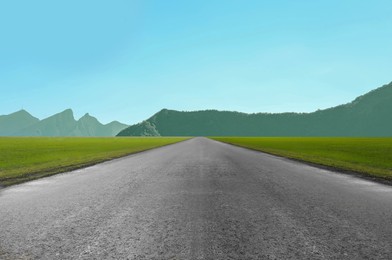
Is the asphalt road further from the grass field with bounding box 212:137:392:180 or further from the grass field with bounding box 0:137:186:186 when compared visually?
the grass field with bounding box 212:137:392:180

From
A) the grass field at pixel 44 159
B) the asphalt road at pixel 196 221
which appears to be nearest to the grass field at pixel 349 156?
the asphalt road at pixel 196 221

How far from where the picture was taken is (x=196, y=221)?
6621mm

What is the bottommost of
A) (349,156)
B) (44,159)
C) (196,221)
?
(349,156)

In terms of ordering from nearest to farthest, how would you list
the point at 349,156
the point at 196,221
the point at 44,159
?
the point at 196,221 < the point at 44,159 < the point at 349,156

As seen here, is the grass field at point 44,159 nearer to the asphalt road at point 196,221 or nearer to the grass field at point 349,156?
the asphalt road at point 196,221

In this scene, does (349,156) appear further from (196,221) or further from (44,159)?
(44,159)

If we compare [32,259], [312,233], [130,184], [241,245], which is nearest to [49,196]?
[130,184]

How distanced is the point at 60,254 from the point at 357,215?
21.4ft

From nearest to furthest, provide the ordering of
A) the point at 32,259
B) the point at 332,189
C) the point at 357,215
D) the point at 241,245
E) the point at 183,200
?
1. the point at 32,259
2. the point at 241,245
3. the point at 357,215
4. the point at 183,200
5. the point at 332,189

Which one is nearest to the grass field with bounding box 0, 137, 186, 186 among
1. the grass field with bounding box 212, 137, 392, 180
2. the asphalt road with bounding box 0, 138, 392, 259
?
the asphalt road with bounding box 0, 138, 392, 259

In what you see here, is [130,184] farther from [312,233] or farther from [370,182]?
[370,182]

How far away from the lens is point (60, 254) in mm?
4840

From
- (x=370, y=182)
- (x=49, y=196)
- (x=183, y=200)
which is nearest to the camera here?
(x=183, y=200)

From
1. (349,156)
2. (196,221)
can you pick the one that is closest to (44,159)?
(196,221)
